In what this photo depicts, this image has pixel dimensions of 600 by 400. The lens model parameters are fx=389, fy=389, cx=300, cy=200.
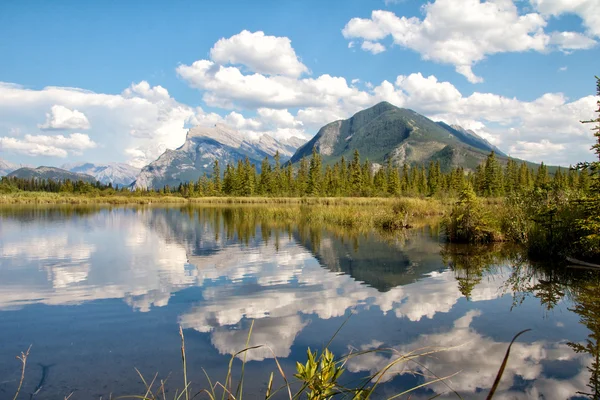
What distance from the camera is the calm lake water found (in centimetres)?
661

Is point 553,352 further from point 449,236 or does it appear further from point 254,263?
point 449,236

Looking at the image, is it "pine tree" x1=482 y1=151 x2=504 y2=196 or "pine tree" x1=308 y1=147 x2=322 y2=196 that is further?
"pine tree" x1=308 y1=147 x2=322 y2=196

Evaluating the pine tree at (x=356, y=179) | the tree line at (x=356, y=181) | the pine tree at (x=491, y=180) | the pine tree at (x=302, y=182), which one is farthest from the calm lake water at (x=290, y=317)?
the pine tree at (x=302, y=182)

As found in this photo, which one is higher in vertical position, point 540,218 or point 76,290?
point 540,218

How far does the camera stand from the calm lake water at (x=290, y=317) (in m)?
6.61

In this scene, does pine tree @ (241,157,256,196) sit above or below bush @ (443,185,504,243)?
above

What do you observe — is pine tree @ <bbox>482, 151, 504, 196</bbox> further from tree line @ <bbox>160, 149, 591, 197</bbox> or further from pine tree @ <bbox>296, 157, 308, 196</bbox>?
pine tree @ <bbox>296, 157, 308, 196</bbox>

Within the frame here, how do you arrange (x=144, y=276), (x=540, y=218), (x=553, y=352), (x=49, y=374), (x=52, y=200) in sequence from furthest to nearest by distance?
1. (x=52, y=200)
2. (x=540, y=218)
3. (x=144, y=276)
4. (x=553, y=352)
5. (x=49, y=374)

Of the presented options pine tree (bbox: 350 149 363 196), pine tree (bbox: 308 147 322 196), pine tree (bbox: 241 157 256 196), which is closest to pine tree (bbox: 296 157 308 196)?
pine tree (bbox: 308 147 322 196)

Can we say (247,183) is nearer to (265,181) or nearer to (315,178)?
(265,181)

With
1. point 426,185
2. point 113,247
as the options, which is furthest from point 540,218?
point 426,185

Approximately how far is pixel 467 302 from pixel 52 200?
324 feet

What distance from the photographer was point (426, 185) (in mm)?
109750

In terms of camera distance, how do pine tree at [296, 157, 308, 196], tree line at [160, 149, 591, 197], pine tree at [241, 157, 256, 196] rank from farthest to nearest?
pine tree at [241, 157, 256, 196] → pine tree at [296, 157, 308, 196] → tree line at [160, 149, 591, 197]
